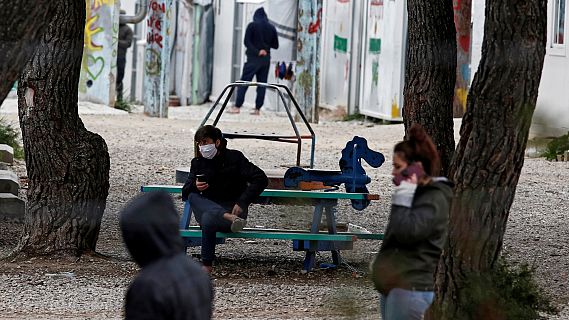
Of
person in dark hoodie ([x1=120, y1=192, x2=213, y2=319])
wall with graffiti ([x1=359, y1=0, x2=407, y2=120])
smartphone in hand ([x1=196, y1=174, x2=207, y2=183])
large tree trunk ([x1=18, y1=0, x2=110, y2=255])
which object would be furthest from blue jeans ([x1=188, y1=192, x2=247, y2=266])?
wall with graffiti ([x1=359, y1=0, x2=407, y2=120])

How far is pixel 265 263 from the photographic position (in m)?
9.68

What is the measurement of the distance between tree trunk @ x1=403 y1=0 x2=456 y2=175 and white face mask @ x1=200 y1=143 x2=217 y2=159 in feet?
5.45

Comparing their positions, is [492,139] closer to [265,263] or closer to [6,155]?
[265,263]

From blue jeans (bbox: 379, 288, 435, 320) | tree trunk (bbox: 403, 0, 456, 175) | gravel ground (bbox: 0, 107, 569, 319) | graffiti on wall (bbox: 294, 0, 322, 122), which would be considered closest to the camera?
blue jeans (bbox: 379, 288, 435, 320)

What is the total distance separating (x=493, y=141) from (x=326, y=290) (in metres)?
2.40

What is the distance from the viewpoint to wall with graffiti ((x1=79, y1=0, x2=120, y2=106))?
81.9 ft

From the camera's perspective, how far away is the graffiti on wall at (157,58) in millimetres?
23672

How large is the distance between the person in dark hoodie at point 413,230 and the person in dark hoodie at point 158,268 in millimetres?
1403

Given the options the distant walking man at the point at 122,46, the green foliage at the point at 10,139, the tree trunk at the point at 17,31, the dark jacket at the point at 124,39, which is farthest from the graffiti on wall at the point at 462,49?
the tree trunk at the point at 17,31

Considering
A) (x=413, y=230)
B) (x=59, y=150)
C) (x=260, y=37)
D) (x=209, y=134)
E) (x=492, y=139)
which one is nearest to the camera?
(x=413, y=230)

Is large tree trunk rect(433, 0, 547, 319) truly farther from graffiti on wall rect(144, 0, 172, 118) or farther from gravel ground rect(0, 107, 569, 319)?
graffiti on wall rect(144, 0, 172, 118)

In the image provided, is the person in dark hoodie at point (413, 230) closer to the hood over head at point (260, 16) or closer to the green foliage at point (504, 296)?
the green foliage at point (504, 296)

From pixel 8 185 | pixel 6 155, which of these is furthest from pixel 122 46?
pixel 8 185

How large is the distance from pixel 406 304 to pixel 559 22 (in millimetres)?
13750
